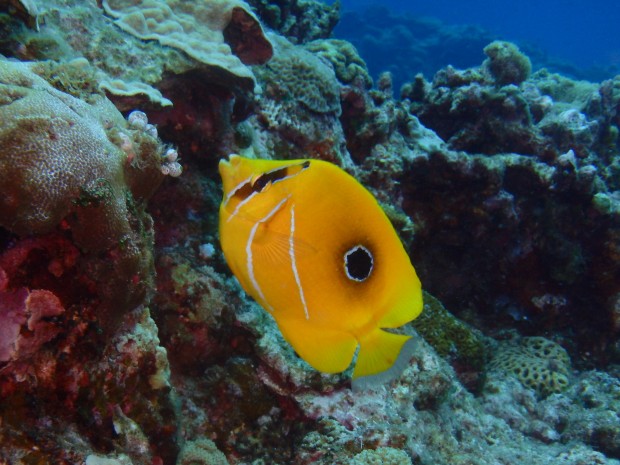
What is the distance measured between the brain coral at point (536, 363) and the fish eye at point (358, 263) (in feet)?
17.5

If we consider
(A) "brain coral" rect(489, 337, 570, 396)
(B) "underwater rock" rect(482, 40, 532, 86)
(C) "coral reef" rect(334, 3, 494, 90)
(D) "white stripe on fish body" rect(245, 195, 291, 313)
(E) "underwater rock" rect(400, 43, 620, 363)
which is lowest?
(D) "white stripe on fish body" rect(245, 195, 291, 313)

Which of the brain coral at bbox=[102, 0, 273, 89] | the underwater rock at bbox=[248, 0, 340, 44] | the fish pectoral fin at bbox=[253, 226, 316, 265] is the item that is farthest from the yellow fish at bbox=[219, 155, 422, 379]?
the underwater rock at bbox=[248, 0, 340, 44]

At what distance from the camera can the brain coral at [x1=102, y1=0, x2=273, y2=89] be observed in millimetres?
3721

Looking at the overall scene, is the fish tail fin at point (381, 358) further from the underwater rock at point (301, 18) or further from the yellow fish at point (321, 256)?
the underwater rock at point (301, 18)

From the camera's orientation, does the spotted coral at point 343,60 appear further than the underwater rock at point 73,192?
Yes

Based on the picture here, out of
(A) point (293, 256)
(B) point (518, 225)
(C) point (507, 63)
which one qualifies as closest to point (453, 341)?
(B) point (518, 225)

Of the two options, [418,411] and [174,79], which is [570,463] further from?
[174,79]

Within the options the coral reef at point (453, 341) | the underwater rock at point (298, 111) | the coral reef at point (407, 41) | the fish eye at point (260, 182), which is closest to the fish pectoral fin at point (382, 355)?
the fish eye at point (260, 182)

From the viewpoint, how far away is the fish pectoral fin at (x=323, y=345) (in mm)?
1595

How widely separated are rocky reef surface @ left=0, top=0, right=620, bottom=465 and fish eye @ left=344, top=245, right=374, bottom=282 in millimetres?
1185

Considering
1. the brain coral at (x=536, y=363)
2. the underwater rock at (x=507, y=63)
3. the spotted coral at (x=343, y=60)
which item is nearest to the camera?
the brain coral at (x=536, y=363)

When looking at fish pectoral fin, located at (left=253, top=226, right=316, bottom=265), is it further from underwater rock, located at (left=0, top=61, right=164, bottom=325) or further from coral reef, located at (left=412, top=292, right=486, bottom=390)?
coral reef, located at (left=412, top=292, right=486, bottom=390)

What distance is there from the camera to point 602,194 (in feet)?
21.3

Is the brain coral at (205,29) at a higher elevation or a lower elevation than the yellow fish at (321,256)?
higher
